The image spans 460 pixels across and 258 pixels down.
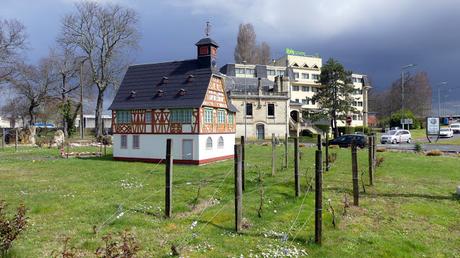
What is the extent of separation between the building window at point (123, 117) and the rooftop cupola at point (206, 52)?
7.53 meters

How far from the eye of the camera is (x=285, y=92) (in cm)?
6756

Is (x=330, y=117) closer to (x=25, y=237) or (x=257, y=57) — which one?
(x=257, y=57)

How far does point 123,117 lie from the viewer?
3194 centimetres

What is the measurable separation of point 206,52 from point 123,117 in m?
8.98

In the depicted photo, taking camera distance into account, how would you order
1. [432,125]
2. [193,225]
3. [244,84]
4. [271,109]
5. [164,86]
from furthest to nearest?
[244,84]
[271,109]
[432,125]
[164,86]
[193,225]

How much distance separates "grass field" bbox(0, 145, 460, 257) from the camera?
31.9 ft

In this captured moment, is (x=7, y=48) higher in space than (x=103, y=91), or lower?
higher

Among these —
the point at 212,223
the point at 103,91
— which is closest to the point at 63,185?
the point at 212,223

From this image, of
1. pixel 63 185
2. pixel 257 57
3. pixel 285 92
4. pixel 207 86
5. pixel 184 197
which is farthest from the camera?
pixel 257 57

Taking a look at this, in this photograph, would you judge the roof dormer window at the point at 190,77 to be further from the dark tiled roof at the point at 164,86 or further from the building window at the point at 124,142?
the building window at the point at 124,142

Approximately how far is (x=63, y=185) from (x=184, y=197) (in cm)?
672

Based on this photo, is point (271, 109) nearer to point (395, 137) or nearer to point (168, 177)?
point (395, 137)

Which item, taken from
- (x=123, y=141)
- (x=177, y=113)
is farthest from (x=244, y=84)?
(x=177, y=113)

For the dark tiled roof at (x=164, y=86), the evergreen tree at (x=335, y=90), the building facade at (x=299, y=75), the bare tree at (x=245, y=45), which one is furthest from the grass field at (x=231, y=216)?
the bare tree at (x=245, y=45)
